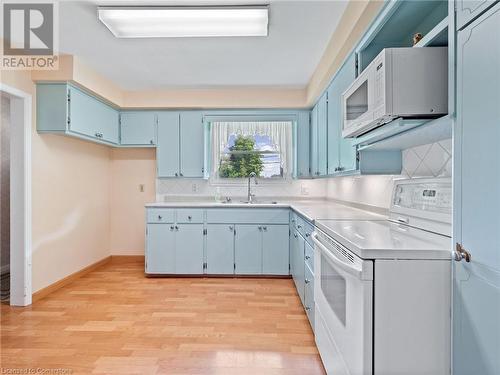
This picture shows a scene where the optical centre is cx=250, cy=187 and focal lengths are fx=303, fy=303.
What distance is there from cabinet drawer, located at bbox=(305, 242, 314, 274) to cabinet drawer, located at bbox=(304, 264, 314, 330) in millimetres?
45

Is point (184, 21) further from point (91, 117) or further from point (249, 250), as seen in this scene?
point (249, 250)

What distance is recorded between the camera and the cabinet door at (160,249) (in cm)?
378

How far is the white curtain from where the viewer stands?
169 inches

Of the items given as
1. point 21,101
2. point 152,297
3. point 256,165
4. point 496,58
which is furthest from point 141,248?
point 496,58

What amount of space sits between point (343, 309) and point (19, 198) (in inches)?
121

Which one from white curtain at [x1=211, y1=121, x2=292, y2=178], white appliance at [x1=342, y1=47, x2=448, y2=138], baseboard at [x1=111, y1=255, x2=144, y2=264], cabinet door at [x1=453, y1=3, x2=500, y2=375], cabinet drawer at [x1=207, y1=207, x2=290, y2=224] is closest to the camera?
cabinet door at [x1=453, y1=3, x2=500, y2=375]

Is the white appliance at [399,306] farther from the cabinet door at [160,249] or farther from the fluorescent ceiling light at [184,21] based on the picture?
the cabinet door at [160,249]

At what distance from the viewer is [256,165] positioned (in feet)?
14.1

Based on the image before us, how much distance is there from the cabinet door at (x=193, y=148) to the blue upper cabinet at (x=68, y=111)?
1052mm

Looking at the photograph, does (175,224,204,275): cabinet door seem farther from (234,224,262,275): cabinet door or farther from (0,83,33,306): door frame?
(0,83,33,306): door frame

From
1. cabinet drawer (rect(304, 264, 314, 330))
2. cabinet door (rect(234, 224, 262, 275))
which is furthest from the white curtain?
cabinet drawer (rect(304, 264, 314, 330))

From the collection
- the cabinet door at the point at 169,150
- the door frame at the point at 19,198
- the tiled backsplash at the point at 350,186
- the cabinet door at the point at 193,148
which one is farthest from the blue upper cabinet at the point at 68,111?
the tiled backsplash at the point at 350,186

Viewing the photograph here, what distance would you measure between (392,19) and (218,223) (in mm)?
2765

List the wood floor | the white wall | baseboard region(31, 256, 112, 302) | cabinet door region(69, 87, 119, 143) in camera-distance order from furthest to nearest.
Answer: the white wall, cabinet door region(69, 87, 119, 143), baseboard region(31, 256, 112, 302), the wood floor
